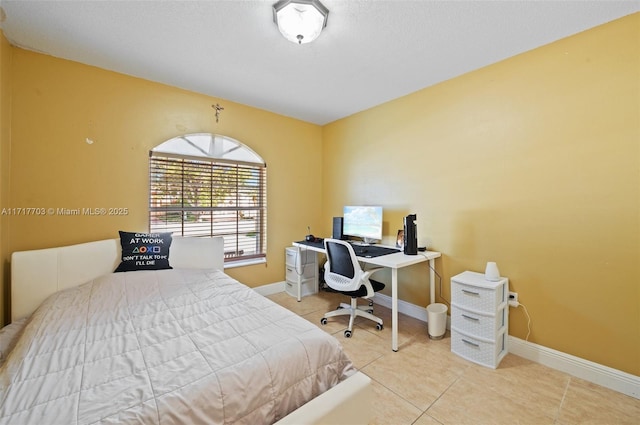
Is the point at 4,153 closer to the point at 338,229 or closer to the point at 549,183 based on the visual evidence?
the point at 338,229

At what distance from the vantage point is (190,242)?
8.88 ft

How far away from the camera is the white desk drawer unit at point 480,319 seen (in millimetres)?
1985

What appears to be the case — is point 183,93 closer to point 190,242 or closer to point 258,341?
point 190,242

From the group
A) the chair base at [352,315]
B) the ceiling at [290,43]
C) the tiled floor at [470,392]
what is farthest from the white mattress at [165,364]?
the ceiling at [290,43]

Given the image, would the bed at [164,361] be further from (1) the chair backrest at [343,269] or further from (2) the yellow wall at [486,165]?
(1) the chair backrest at [343,269]

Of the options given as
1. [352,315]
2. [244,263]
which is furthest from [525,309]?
[244,263]

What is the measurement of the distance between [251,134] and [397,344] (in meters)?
2.92

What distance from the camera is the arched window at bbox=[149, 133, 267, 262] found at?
2.75 metres

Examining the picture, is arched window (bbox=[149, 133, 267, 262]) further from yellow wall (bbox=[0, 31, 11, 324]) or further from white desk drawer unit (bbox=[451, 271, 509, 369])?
white desk drawer unit (bbox=[451, 271, 509, 369])

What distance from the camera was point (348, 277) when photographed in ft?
8.19

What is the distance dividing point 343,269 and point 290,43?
2.03 meters

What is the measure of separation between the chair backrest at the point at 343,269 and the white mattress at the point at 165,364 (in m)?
0.97

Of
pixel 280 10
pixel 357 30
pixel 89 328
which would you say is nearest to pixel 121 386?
pixel 89 328

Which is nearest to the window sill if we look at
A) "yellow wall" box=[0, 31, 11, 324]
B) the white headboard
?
the white headboard
